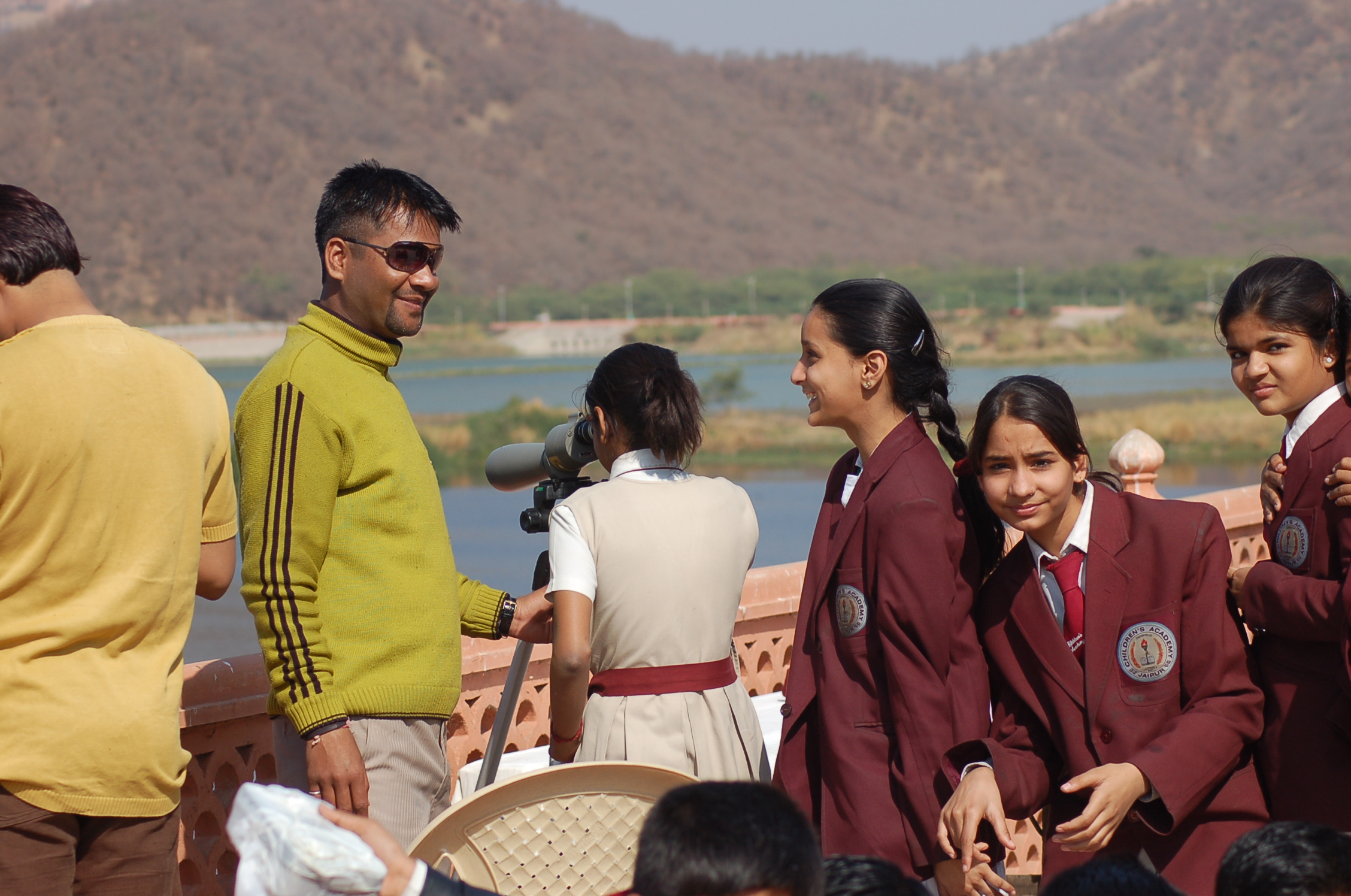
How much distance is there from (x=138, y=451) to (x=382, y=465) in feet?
1.44

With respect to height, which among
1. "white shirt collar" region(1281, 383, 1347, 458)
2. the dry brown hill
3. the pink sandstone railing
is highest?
the dry brown hill

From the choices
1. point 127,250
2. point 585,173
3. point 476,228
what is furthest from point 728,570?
point 585,173

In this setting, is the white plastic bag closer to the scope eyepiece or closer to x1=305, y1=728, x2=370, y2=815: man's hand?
x1=305, y1=728, x2=370, y2=815: man's hand

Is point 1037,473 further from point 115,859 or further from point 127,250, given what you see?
point 127,250

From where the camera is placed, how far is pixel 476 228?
96.2 metres

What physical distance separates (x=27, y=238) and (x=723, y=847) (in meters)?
1.44

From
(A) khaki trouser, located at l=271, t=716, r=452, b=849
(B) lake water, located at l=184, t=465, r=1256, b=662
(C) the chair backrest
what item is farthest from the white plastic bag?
(B) lake water, located at l=184, t=465, r=1256, b=662

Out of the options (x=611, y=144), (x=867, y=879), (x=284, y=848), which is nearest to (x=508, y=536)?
(x=867, y=879)

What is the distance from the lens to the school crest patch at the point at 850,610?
2.26 metres

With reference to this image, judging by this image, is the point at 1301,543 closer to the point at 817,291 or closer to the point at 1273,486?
the point at 1273,486

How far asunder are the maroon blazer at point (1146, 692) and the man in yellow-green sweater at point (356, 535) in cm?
96

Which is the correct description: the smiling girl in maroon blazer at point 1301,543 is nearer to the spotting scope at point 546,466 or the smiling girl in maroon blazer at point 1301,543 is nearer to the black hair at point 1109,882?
the black hair at point 1109,882

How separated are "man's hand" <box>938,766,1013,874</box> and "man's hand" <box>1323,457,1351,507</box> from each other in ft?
2.35

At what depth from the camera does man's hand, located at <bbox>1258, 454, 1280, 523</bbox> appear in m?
2.37
